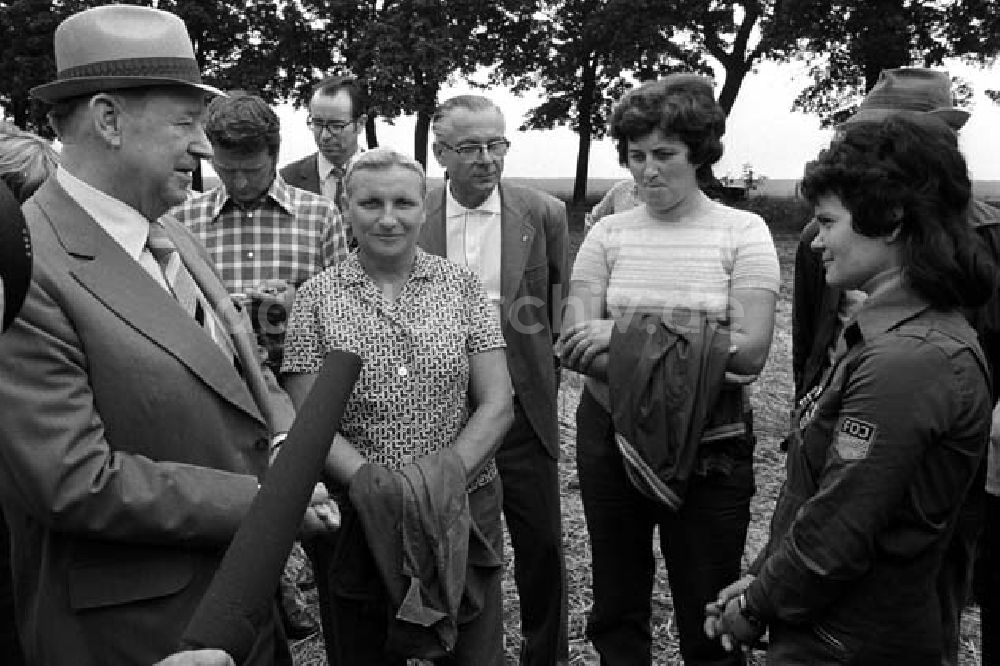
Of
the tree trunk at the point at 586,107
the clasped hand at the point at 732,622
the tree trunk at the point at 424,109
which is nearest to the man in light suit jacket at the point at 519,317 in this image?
the clasped hand at the point at 732,622

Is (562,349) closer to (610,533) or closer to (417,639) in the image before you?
(610,533)

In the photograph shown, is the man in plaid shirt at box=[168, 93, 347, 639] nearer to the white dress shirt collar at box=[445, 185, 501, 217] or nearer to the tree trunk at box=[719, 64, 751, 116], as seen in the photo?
the white dress shirt collar at box=[445, 185, 501, 217]

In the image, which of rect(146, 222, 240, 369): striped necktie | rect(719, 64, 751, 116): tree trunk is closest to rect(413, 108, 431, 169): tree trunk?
rect(719, 64, 751, 116): tree trunk

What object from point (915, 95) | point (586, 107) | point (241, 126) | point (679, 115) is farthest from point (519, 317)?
point (586, 107)

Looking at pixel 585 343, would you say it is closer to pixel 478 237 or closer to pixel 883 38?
pixel 478 237

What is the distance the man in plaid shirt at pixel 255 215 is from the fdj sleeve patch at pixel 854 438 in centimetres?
231

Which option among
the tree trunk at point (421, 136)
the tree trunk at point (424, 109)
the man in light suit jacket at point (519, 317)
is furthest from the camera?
the tree trunk at point (421, 136)

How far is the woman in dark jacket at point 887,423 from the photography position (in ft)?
7.51

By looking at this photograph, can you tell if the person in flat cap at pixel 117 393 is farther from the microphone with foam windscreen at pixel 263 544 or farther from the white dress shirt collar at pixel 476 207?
the white dress shirt collar at pixel 476 207

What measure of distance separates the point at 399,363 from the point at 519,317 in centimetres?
122

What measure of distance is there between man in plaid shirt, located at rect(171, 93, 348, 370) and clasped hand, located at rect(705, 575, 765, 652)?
208cm

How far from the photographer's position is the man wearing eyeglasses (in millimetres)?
5402

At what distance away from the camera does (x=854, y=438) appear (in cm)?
233

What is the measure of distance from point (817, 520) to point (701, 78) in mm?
1917
